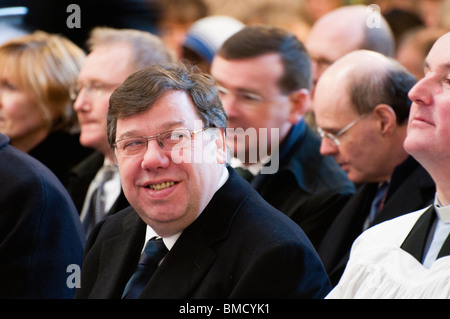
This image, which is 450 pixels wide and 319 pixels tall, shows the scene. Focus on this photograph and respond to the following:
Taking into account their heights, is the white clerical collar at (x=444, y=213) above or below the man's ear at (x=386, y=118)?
above

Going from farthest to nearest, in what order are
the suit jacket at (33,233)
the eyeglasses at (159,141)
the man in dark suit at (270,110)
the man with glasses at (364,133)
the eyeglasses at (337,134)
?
the man in dark suit at (270,110)
the eyeglasses at (337,134)
the man with glasses at (364,133)
the suit jacket at (33,233)
the eyeglasses at (159,141)

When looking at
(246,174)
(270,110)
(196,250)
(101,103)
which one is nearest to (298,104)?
(270,110)

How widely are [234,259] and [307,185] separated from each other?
1.41m

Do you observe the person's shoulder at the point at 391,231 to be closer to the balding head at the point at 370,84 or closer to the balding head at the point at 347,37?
the balding head at the point at 370,84

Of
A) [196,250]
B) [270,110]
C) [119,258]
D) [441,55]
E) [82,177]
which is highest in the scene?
[441,55]

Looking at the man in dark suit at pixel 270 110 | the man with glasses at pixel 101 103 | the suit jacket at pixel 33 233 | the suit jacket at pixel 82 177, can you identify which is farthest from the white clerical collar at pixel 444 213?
the suit jacket at pixel 82 177

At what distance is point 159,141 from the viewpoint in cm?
304

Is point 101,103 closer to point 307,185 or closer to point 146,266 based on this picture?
point 307,185

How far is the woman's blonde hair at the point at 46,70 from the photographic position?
516cm

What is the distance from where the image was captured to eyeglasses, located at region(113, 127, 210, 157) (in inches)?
119

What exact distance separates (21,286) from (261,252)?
1.27m

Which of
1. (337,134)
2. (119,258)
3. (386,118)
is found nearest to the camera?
(119,258)
